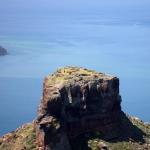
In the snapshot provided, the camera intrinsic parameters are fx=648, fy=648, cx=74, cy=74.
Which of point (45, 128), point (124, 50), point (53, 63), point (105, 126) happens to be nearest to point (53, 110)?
point (45, 128)

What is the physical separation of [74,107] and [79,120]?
960 millimetres

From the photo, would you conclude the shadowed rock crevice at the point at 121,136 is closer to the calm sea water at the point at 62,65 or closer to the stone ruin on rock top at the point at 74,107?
the stone ruin on rock top at the point at 74,107

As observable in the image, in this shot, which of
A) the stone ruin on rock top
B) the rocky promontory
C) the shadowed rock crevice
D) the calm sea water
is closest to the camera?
the stone ruin on rock top

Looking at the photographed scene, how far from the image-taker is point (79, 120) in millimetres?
41531

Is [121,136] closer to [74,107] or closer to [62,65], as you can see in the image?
[74,107]

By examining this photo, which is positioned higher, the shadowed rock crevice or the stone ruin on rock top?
the stone ruin on rock top

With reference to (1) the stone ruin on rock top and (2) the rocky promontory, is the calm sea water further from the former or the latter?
(1) the stone ruin on rock top

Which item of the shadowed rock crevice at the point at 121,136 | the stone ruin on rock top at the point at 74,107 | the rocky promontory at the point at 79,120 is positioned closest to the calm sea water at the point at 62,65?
the shadowed rock crevice at the point at 121,136

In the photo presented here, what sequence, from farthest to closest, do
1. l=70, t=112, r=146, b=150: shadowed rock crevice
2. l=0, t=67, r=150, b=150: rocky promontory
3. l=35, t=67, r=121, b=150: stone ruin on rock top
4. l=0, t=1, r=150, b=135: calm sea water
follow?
l=0, t=1, r=150, b=135: calm sea water
l=70, t=112, r=146, b=150: shadowed rock crevice
l=0, t=67, r=150, b=150: rocky promontory
l=35, t=67, r=121, b=150: stone ruin on rock top

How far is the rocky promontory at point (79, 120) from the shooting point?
39.4 metres

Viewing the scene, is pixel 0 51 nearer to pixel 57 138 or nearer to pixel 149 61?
pixel 149 61

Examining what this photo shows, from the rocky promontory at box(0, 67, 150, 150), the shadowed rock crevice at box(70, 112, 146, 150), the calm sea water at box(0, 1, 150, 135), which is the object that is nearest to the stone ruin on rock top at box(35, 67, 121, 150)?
the rocky promontory at box(0, 67, 150, 150)

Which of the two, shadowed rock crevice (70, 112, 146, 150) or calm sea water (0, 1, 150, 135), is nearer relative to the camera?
shadowed rock crevice (70, 112, 146, 150)

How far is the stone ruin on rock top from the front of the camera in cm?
3928
